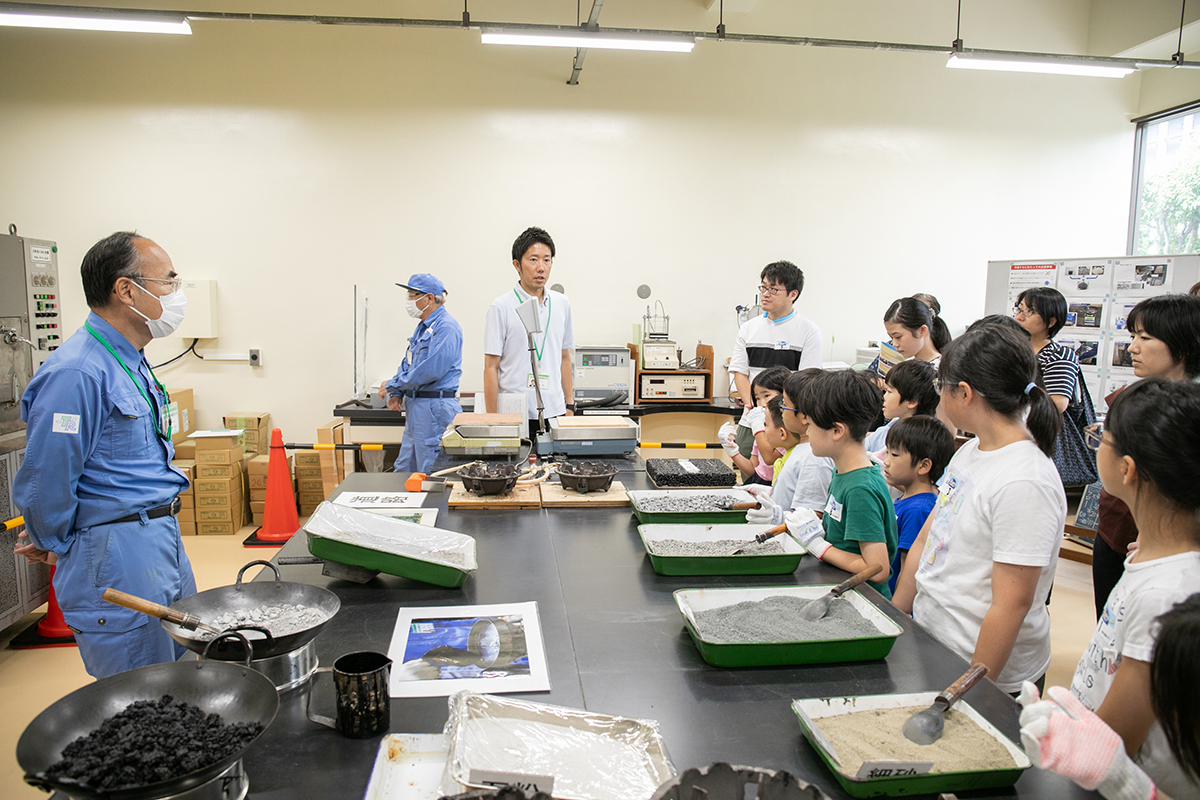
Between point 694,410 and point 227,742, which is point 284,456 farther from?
point 227,742

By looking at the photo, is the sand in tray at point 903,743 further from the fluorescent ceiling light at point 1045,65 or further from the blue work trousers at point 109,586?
the fluorescent ceiling light at point 1045,65

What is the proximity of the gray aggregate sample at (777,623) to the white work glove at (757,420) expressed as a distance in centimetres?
151

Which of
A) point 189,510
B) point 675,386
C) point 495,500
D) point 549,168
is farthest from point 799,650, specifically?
point 549,168

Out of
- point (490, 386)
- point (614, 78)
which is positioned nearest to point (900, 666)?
point (490, 386)

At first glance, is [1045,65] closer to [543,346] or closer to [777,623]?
[543,346]

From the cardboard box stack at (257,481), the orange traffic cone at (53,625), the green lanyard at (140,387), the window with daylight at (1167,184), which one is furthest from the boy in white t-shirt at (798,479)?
the window with daylight at (1167,184)

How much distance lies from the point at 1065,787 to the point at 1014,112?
6427 millimetres

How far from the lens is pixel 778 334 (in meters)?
4.12

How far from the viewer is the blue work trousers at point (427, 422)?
13.7ft

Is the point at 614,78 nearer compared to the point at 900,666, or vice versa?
the point at 900,666

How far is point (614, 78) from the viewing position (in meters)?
5.54

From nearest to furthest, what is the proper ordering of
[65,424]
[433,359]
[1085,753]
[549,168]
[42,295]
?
[1085,753], [65,424], [42,295], [433,359], [549,168]

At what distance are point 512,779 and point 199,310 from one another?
5210mm

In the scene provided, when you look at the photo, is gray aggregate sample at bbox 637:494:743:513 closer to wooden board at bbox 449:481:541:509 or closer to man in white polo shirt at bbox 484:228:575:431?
wooden board at bbox 449:481:541:509
